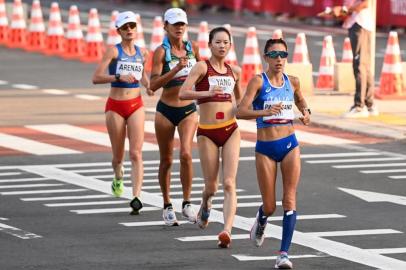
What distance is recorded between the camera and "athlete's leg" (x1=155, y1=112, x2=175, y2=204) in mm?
17984

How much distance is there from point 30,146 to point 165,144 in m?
6.76

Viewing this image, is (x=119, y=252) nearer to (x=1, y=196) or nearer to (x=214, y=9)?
(x=1, y=196)

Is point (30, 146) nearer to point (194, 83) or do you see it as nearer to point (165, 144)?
point (165, 144)

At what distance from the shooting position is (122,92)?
62.0 feet

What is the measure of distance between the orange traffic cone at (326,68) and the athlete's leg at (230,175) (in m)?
15.7

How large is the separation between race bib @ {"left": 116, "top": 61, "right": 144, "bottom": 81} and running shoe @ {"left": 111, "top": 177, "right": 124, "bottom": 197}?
44.6 inches

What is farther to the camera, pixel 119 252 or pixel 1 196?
pixel 1 196

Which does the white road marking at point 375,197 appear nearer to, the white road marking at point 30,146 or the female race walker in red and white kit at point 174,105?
the female race walker in red and white kit at point 174,105

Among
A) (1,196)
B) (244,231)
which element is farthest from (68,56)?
(244,231)

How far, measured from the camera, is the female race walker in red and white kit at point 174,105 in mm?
17766

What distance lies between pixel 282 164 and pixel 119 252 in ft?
5.30

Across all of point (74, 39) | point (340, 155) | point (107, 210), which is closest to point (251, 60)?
point (74, 39)

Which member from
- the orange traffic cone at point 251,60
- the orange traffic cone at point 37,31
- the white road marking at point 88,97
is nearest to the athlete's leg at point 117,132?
the white road marking at point 88,97

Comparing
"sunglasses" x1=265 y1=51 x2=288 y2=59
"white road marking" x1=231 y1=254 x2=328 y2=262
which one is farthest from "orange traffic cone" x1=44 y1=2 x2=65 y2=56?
"white road marking" x1=231 y1=254 x2=328 y2=262
